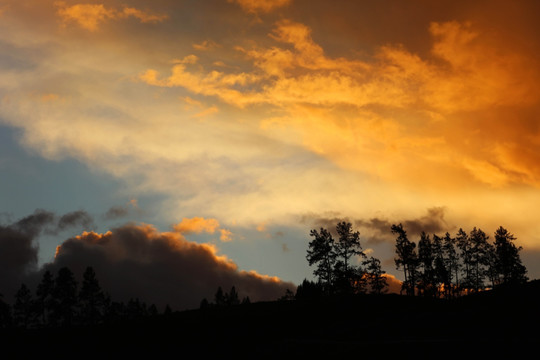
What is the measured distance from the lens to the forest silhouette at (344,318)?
27.9m

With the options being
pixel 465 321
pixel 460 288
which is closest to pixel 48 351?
pixel 465 321

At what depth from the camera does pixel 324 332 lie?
128 feet

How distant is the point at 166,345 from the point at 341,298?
90.7 ft

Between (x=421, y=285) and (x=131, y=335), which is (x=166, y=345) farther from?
(x=421, y=285)

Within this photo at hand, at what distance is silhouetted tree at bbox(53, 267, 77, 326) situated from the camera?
90.2 m

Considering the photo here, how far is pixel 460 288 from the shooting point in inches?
3620

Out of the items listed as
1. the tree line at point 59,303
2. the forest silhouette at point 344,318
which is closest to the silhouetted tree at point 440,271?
the forest silhouette at point 344,318

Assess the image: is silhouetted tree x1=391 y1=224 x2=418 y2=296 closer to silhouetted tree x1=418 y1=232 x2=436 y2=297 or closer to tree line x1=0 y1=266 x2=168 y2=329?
silhouetted tree x1=418 y1=232 x2=436 y2=297

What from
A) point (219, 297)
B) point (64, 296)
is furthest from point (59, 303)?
point (219, 297)

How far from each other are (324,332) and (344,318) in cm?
1046

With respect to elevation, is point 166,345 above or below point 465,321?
below

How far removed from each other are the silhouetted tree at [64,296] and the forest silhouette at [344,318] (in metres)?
0.20

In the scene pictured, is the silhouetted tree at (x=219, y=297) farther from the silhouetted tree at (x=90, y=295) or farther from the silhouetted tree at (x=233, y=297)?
the silhouetted tree at (x=90, y=295)

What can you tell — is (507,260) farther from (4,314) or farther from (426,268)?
(4,314)
